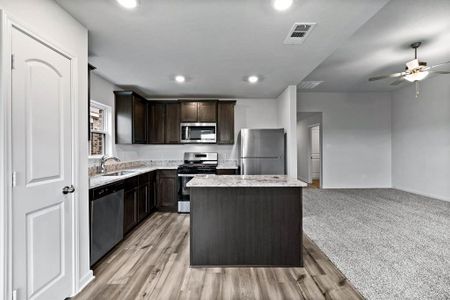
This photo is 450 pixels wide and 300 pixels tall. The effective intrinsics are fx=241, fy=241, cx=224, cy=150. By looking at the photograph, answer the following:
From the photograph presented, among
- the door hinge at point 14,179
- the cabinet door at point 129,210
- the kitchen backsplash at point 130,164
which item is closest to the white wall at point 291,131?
the kitchen backsplash at point 130,164

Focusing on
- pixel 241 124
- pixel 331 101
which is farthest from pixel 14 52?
pixel 331 101

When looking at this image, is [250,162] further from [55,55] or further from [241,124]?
[55,55]

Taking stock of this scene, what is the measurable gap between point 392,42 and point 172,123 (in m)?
4.05

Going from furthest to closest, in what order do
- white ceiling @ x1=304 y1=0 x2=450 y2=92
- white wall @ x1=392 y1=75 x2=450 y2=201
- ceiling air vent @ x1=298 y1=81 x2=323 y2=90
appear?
ceiling air vent @ x1=298 y1=81 x2=323 y2=90 → white wall @ x1=392 y1=75 x2=450 y2=201 → white ceiling @ x1=304 y1=0 x2=450 y2=92

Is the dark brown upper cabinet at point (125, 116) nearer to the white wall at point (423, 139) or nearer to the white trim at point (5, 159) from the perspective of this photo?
the white trim at point (5, 159)

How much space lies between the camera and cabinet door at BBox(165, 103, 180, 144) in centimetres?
520

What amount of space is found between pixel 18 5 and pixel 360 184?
7.43 meters

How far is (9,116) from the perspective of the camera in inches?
58.4

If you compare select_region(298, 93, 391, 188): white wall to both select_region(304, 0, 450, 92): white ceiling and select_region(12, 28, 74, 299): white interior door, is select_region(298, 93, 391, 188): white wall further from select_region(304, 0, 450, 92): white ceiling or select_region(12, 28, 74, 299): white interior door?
select_region(12, 28, 74, 299): white interior door

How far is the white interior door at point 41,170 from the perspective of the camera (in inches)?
60.8

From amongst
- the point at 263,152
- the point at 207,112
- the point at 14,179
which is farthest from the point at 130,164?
the point at 14,179

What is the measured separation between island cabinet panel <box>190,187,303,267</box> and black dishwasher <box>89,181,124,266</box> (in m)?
0.97

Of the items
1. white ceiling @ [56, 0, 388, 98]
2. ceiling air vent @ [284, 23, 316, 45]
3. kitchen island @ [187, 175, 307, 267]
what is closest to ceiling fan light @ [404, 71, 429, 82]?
white ceiling @ [56, 0, 388, 98]

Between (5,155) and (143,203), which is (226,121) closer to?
(143,203)
